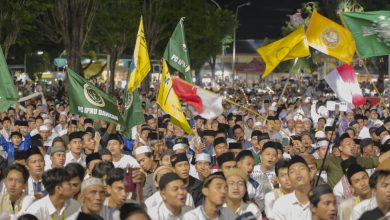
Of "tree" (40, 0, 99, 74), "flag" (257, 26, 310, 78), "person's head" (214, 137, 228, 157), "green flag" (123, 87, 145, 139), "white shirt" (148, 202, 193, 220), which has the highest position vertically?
"tree" (40, 0, 99, 74)

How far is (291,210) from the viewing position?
9.06 metres

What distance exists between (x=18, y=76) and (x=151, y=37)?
17.9 m

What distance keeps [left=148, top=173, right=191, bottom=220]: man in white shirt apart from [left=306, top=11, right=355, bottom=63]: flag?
7.85 metres

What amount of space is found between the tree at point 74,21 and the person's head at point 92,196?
25137 millimetres

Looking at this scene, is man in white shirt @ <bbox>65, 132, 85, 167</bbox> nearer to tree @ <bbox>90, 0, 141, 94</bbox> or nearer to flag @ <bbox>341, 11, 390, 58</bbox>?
flag @ <bbox>341, 11, 390, 58</bbox>

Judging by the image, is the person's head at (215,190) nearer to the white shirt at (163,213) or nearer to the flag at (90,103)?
the white shirt at (163,213)

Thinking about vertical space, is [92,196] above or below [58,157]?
below

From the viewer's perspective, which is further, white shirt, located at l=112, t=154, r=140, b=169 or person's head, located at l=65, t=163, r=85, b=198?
white shirt, located at l=112, t=154, r=140, b=169

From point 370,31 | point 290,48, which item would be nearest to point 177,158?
point 370,31

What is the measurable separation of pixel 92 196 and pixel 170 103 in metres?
6.35

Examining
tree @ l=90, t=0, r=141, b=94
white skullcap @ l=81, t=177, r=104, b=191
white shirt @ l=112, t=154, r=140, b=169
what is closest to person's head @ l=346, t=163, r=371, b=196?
white skullcap @ l=81, t=177, r=104, b=191

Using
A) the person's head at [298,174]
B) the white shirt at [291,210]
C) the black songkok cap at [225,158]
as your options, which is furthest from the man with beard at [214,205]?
the black songkok cap at [225,158]

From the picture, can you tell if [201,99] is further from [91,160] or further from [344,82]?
[91,160]

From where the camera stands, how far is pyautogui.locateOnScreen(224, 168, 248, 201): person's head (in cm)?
906
